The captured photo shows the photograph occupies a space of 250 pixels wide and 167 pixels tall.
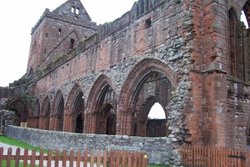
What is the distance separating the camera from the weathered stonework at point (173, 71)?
10.6 metres

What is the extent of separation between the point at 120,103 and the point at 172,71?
4.06 m

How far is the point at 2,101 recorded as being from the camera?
27781 millimetres

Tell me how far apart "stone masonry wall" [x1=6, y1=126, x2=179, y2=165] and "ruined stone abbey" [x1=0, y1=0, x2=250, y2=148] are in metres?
0.53

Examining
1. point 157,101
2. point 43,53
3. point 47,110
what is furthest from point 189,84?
point 43,53

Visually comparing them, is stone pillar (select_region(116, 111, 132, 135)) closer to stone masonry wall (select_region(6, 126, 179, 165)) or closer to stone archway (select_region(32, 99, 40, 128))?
stone masonry wall (select_region(6, 126, 179, 165))

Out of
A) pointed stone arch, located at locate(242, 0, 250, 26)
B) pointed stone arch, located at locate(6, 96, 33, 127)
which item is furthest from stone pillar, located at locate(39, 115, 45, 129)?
pointed stone arch, located at locate(242, 0, 250, 26)

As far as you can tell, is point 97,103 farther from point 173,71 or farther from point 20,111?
point 20,111

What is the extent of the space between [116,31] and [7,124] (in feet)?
39.1

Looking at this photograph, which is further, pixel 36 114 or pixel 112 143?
pixel 36 114

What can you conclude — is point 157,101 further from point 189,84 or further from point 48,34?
point 48,34

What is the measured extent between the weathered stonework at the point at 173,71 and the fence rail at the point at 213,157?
93cm

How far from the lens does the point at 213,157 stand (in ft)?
27.3

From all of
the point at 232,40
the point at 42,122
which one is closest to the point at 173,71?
the point at 232,40

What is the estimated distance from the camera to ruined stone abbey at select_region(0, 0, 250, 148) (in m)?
10.6
